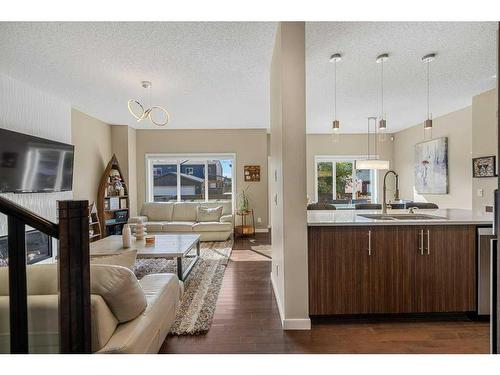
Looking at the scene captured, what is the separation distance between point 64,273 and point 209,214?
5.00m

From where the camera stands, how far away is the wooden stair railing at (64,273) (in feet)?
3.35

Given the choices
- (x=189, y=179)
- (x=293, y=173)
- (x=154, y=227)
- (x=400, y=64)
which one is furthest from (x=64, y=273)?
(x=189, y=179)

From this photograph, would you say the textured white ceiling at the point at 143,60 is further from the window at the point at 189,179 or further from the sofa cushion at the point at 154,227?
the sofa cushion at the point at 154,227

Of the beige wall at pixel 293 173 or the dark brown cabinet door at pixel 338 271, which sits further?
the dark brown cabinet door at pixel 338 271

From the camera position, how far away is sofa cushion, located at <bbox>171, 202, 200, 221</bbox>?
6258 mm

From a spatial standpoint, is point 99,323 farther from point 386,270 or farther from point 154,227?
point 154,227

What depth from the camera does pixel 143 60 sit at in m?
3.07

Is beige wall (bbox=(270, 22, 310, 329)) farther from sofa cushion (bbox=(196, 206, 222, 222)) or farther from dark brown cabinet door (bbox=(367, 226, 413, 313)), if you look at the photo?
sofa cushion (bbox=(196, 206, 222, 222))

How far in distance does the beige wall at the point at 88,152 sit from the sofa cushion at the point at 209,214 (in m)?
2.20

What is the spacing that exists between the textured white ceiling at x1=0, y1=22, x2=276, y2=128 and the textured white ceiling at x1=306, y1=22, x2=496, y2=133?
690 millimetres

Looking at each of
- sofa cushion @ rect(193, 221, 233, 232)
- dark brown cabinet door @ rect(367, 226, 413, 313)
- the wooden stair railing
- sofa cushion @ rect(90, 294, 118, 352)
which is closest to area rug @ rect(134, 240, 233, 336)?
sofa cushion @ rect(193, 221, 233, 232)

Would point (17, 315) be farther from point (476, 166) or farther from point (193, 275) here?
point (476, 166)

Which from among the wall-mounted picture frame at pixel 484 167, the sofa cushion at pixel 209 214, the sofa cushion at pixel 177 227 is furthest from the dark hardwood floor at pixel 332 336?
the sofa cushion at pixel 209 214
